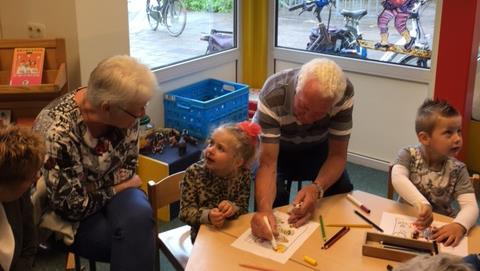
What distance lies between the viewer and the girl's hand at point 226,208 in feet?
5.79

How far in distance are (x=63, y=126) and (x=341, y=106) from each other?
102 centimetres

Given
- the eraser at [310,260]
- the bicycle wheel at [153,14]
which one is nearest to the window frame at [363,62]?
the bicycle wheel at [153,14]

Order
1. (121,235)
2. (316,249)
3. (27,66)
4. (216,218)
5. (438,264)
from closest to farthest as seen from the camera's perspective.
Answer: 1. (438,264)
2. (316,249)
3. (216,218)
4. (121,235)
5. (27,66)

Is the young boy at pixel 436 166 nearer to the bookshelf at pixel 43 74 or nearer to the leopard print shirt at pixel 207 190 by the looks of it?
the leopard print shirt at pixel 207 190

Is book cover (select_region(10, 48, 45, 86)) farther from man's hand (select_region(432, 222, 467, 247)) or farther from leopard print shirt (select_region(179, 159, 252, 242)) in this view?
man's hand (select_region(432, 222, 467, 247))

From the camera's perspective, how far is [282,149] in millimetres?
2314

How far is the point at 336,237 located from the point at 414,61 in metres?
2.17

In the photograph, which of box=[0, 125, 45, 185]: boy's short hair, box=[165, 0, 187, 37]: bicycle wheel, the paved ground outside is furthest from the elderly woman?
box=[165, 0, 187, 37]: bicycle wheel

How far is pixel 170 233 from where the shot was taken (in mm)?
2111

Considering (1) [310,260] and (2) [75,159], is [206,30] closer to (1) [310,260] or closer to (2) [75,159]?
(2) [75,159]

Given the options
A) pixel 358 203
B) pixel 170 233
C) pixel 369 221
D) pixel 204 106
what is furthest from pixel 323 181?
pixel 204 106

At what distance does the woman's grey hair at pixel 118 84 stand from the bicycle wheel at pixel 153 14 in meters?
1.70

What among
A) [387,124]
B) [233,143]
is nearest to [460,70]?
[387,124]

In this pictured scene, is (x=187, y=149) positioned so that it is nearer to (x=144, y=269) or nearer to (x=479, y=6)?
(x=144, y=269)
